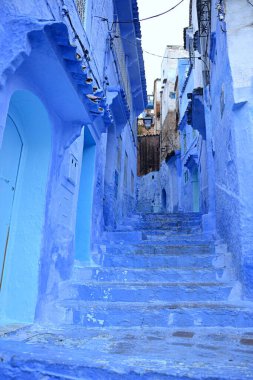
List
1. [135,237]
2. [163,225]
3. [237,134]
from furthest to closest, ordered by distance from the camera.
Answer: [163,225], [135,237], [237,134]

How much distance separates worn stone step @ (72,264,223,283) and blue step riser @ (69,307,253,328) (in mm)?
1078

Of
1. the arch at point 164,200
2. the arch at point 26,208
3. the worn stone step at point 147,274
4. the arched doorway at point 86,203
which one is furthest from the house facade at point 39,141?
the arch at point 164,200

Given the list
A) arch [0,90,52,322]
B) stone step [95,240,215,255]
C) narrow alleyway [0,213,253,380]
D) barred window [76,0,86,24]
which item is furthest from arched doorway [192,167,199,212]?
arch [0,90,52,322]

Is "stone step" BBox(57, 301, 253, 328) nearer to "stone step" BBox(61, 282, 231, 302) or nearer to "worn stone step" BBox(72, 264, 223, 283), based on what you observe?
"stone step" BBox(61, 282, 231, 302)

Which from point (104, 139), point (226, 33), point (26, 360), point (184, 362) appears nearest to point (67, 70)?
point (26, 360)

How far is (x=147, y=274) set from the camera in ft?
16.2

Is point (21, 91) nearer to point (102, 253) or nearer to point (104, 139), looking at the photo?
point (102, 253)

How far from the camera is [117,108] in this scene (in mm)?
7324

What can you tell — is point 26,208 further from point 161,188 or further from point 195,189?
point 161,188

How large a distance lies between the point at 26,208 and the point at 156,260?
2.57 meters

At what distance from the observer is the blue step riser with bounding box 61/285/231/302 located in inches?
168

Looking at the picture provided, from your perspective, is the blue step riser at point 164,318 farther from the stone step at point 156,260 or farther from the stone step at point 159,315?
the stone step at point 156,260

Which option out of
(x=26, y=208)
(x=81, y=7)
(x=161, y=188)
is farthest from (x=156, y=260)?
(x=161, y=188)

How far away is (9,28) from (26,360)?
2.66 m
